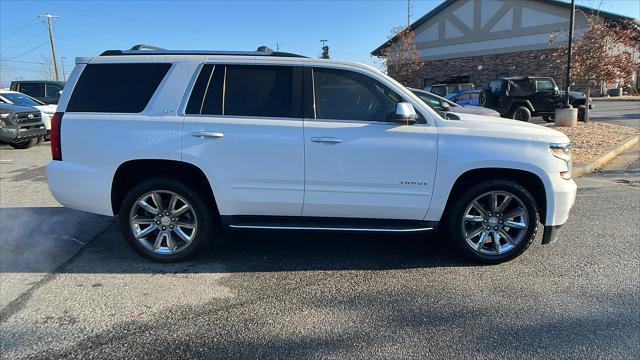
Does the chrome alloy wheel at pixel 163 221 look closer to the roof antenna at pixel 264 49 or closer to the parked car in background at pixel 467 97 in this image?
the roof antenna at pixel 264 49

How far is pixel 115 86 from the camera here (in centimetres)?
434

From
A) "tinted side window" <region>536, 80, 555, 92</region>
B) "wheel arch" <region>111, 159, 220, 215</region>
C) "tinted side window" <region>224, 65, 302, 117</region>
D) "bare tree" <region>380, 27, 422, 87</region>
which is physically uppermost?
"bare tree" <region>380, 27, 422, 87</region>

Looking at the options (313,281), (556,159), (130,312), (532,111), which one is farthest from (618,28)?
(130,312)

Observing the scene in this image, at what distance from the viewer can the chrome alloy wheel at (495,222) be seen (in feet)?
14.1

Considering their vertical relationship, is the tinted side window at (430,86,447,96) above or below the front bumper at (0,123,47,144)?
above

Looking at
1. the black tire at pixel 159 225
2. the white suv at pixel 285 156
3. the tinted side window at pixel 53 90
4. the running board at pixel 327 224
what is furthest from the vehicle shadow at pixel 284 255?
the tinted side window at pixel 53 90

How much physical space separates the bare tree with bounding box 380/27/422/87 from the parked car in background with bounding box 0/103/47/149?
109 feet

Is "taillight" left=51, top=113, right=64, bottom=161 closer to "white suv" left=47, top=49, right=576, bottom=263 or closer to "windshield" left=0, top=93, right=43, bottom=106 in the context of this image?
"white suv" left=47, top=49, right=576, bottom=263

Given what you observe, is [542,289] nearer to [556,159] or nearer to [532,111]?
[556,159]

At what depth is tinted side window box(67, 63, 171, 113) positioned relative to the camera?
4.30 metres

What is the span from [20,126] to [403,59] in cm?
3504

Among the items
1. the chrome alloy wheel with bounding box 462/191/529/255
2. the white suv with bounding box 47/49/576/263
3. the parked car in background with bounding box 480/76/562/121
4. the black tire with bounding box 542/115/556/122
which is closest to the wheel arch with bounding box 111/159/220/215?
the white suv with bounding box 47/49/576/263

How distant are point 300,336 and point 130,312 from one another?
135 cm

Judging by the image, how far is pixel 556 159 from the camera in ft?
13.8
